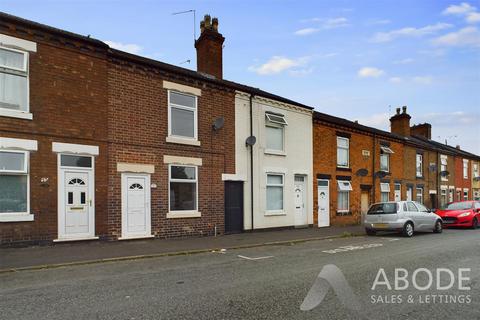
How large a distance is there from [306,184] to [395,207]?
15.2ft

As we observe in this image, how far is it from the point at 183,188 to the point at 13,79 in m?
6.52

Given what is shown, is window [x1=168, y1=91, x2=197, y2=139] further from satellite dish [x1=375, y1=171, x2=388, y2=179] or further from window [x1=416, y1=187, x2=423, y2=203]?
window [x1=416, y1=187, x2=423, y2=203]

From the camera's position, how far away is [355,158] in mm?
22156

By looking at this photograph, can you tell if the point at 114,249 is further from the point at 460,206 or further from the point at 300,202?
the point at 460,206

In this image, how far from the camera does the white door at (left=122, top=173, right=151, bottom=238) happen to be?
12609mm

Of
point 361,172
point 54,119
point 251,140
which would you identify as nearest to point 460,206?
point 361,172

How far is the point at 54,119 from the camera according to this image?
446 inches

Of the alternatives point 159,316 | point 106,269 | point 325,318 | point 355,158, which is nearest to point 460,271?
point 325,318

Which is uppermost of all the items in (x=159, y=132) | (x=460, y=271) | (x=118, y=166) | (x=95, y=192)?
(x=159, y=132)

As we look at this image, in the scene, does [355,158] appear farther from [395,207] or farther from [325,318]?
[325,318]

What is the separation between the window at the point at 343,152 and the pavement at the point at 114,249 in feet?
24.3

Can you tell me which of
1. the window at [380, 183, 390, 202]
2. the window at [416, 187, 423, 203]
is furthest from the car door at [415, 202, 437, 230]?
the window at [416, 187, 423, 203]

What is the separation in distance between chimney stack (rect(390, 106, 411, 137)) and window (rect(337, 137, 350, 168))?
10.1 m

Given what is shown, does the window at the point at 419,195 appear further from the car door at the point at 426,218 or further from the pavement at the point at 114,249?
the pavement at the point at 114,249
